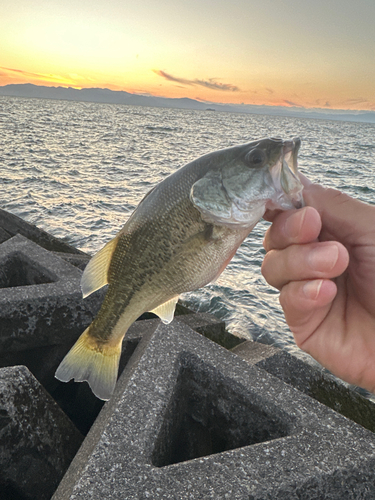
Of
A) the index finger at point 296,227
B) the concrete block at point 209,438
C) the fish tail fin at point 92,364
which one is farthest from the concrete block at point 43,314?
the index finger at point 296,227

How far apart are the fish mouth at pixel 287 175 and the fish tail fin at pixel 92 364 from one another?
1.22 meters

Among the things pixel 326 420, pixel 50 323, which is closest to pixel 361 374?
pixel 326 420

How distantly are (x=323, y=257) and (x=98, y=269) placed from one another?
1.28 m

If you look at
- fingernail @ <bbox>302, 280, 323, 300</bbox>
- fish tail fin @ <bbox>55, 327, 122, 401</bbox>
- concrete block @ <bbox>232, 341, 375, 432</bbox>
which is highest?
fingernail @ <bbox>302, 280, 323, 300</bbox>

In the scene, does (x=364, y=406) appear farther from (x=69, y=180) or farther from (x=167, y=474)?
(x=69, y=180)

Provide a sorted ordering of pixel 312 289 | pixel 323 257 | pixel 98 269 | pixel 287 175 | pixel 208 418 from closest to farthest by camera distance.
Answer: pixel 287 175
pixel 98 269
pixel 323 257
pixel 312 289
pixel 208 418

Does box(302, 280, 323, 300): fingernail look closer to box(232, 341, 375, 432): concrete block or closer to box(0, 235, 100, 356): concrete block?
box(232, 341, 375, 432): concrete block

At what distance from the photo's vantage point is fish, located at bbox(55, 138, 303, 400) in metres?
1.86

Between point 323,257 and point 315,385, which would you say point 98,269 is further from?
point 315,385

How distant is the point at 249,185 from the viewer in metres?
1.89

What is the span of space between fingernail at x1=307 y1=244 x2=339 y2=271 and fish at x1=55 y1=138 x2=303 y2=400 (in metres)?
0.39

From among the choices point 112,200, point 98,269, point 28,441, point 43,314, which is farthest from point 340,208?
point 112,200

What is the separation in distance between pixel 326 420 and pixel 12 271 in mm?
3961

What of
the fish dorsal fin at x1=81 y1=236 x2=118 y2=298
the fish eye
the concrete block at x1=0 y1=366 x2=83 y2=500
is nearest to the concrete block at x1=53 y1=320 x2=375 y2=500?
the concrete block at x1=0 y1=366 x2=83 y2=500
